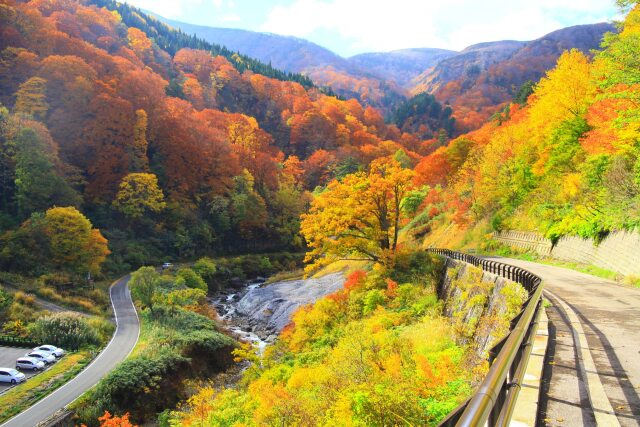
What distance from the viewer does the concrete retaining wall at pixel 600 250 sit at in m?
17.6

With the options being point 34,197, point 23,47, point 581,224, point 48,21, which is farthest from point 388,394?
point 48,21

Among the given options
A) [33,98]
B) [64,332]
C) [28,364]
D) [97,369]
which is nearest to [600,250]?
[97,369]

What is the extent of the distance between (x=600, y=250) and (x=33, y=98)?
73481mm

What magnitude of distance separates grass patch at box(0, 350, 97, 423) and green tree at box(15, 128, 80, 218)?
31.1 m

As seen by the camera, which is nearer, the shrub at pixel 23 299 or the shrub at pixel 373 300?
the shrub at pixel 373 300

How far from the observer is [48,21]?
7769 centimetres

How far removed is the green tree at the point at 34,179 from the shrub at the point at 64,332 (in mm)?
25102

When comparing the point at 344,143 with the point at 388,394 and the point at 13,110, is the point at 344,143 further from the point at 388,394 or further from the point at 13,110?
the point at 388,394

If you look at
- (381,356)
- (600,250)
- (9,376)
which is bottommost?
(9,376)

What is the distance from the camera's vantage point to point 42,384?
25.1m

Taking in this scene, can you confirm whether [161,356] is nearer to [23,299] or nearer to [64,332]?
[64,332]

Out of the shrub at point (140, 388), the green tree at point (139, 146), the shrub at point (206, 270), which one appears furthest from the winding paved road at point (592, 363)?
the green tree at point (139, 146)

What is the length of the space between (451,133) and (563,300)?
149 meters

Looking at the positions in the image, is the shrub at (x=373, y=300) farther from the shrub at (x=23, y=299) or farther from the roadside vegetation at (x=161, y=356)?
the shrub at (x=23, y=299)
